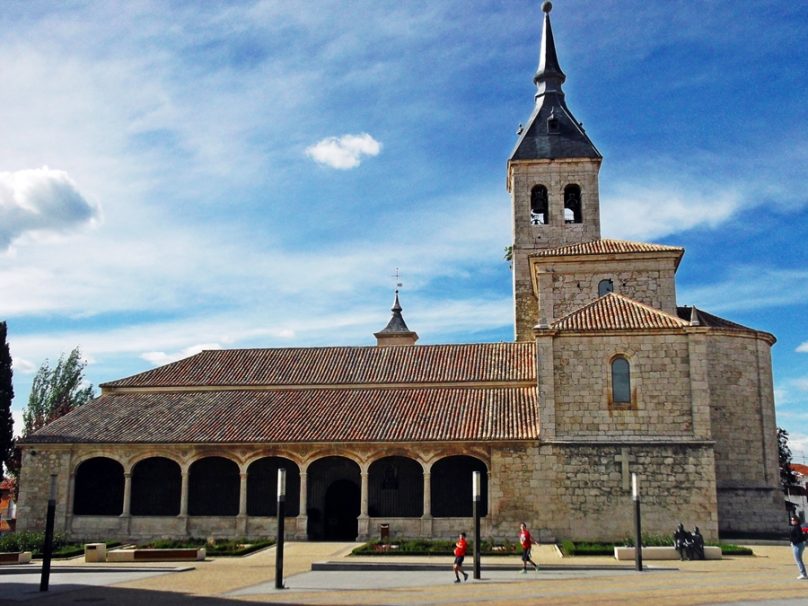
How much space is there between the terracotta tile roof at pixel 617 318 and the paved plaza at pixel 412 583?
783 centimetres

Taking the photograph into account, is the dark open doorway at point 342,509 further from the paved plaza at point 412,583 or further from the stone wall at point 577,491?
the paved plaza at point 412,583

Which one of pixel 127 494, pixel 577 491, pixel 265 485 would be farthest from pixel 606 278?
pixel 127 494

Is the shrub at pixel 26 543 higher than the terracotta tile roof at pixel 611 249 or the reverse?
the reverse

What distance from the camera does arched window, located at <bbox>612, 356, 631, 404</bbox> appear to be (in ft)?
91.4

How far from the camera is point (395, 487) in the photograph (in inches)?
1192

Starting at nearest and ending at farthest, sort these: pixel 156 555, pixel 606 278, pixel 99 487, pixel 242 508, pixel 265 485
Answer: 1. pixel 156 555
2. pixel 242 508
3. pixel 265 485
4. pixel 99 487
5. pixel 606 278

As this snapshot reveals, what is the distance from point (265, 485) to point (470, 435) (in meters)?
8.33

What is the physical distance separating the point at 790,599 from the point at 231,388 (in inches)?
996

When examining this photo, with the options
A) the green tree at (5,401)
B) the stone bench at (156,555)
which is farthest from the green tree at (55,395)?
the stone bench at (156,555)

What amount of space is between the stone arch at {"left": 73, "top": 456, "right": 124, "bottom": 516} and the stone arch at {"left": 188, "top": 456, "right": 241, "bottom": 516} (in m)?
3.06

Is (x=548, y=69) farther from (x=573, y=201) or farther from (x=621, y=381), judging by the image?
(x=621, y=381)

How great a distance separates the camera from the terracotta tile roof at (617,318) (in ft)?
92.2

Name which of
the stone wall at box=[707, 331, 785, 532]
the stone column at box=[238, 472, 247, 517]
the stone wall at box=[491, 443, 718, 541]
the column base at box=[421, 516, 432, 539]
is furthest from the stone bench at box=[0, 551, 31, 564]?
the stone wall at box=[707, 331, 785, 532]

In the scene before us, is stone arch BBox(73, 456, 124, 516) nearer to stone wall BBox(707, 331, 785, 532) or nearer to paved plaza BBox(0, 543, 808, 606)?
paved plaza BBox(0, 543, 808, 606)
